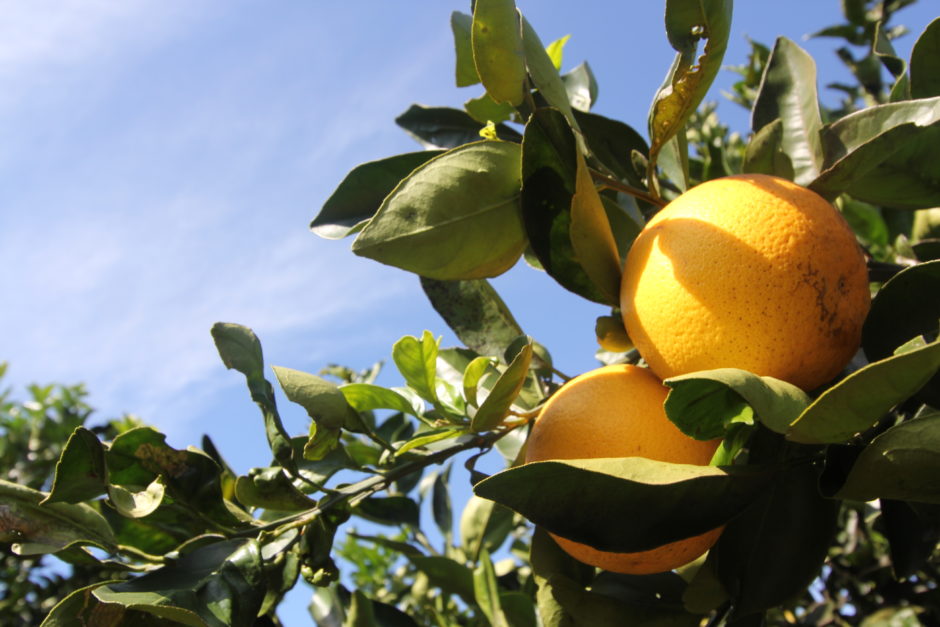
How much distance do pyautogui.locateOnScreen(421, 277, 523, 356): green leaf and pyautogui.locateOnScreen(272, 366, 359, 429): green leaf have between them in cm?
33

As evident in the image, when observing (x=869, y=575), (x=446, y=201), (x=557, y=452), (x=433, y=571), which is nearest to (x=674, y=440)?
(x=557, y=452)

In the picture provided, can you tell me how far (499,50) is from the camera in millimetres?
1057

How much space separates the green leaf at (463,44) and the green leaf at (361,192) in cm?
18

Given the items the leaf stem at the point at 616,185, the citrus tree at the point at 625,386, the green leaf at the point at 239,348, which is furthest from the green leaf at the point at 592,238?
the green leaf at the point at 239,348

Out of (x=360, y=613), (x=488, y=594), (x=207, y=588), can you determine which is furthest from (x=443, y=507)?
(x=207, y=588)

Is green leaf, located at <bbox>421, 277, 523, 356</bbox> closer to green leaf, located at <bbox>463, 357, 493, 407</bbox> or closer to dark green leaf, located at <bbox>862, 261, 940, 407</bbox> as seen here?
green leaf, located at <bbox>463, 357, 493, 407</bbox>

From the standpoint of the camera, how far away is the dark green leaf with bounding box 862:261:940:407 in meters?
0.95

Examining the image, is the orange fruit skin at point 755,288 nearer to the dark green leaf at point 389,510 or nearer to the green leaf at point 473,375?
the green leaf at point 473,375

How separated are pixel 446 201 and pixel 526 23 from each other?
11.7 inches

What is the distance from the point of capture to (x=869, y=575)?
237 cm

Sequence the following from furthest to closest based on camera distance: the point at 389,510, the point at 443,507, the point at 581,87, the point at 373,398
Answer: the point at 443,507 → the point at 389,510 → the point at 581,87 → the point at 373,398

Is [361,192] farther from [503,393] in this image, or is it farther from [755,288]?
[755,288]

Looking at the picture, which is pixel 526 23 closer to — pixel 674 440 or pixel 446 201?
pixel 446 201

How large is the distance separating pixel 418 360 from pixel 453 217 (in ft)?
0.80
